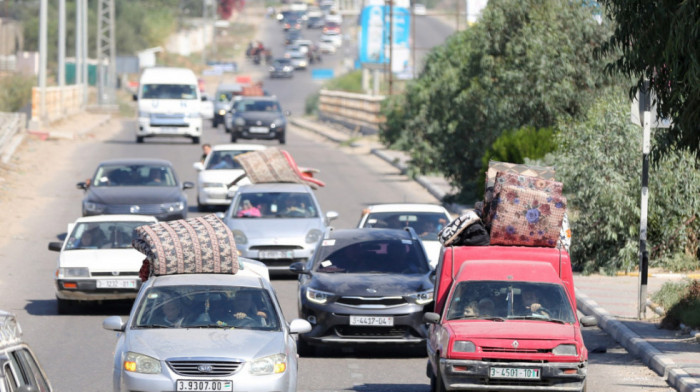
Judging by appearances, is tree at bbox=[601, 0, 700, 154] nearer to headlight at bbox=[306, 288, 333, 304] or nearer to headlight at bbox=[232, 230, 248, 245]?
headlight at bbox=[306, 288, 333, 304]

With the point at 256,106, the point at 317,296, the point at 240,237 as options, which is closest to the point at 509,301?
the point at 317,296

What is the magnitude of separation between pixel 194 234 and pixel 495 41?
1872cm

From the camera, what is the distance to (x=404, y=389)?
12.9 metres

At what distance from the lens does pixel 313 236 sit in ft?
69.1

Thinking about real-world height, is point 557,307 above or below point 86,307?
above

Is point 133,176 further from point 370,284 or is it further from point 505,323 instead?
point 505,323

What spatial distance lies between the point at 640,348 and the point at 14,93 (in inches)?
2121

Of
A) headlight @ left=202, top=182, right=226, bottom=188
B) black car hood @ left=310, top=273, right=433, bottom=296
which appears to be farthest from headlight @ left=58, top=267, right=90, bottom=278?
headlight @ left=202, top=182, right=226, bottom=188

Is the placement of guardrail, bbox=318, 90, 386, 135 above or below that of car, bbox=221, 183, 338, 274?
above

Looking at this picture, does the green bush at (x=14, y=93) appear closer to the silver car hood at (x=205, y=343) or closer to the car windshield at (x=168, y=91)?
the car windshield at (x=168, y=91)

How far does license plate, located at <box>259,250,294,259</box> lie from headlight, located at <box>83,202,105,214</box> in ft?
15.6

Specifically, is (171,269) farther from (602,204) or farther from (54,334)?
(602,204)

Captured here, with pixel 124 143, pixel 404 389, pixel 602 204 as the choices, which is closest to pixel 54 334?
pixel 404 389

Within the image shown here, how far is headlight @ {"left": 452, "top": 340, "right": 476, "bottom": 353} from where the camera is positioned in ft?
37.2
